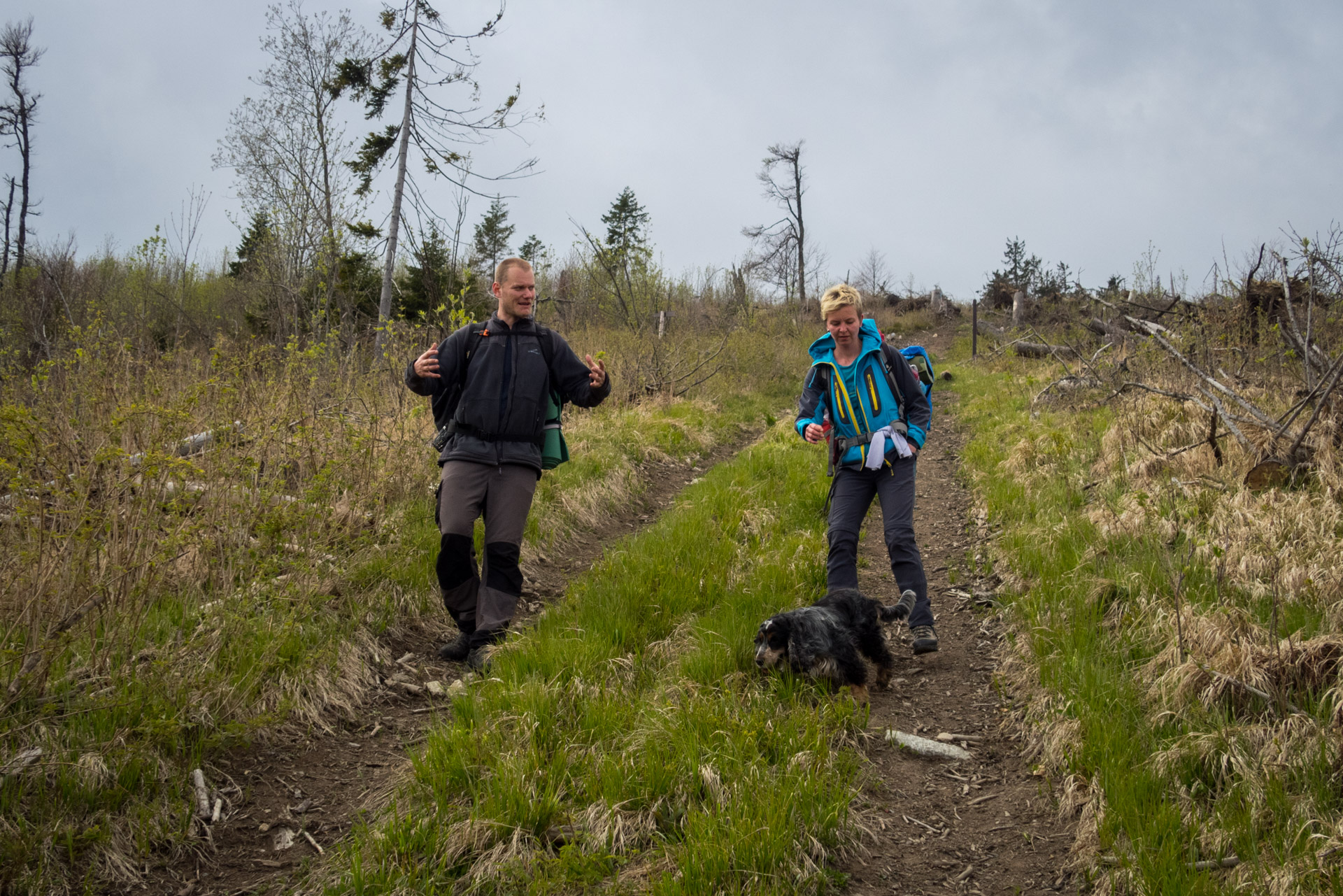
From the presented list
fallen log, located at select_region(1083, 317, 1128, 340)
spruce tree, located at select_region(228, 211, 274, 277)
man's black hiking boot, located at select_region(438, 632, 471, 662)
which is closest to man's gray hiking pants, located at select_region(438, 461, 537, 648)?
man's black hiking boot, located at select_region(438, 632, 471, 662)

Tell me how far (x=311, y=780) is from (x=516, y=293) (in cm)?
276

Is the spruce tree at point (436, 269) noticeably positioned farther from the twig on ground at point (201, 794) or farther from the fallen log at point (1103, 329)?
the fallen log at point (1103, 329)

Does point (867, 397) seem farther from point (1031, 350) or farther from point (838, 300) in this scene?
point (1031, 350)

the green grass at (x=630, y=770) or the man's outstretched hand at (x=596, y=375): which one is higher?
the man's outstretched hand at (x=596, y=375)

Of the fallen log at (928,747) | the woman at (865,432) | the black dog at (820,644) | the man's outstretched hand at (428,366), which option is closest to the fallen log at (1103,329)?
the woman at (865,432)

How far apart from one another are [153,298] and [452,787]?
824 inches

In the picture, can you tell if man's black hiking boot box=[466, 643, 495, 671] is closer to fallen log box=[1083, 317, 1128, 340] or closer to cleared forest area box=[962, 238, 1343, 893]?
cleared forest area box=[962, 238, 1343, 893]

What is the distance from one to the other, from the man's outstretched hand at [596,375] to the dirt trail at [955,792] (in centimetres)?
241

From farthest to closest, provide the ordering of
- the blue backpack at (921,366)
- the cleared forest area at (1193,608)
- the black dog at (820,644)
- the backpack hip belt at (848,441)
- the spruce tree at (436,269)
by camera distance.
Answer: the spruce tree at (436,269)
the blue backpack at (921,366)
the backpack hip belt at (848,441)
the black dog at (820,644)
the cleared forest area at (1193,608)

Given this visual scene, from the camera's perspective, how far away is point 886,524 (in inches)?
166

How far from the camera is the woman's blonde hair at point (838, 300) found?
14.0 ft

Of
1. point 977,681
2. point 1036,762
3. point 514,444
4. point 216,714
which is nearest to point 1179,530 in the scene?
point 977,681

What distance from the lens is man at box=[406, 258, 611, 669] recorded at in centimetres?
429

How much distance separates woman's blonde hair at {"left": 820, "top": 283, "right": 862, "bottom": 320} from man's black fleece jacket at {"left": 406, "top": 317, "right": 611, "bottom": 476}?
152 cm
